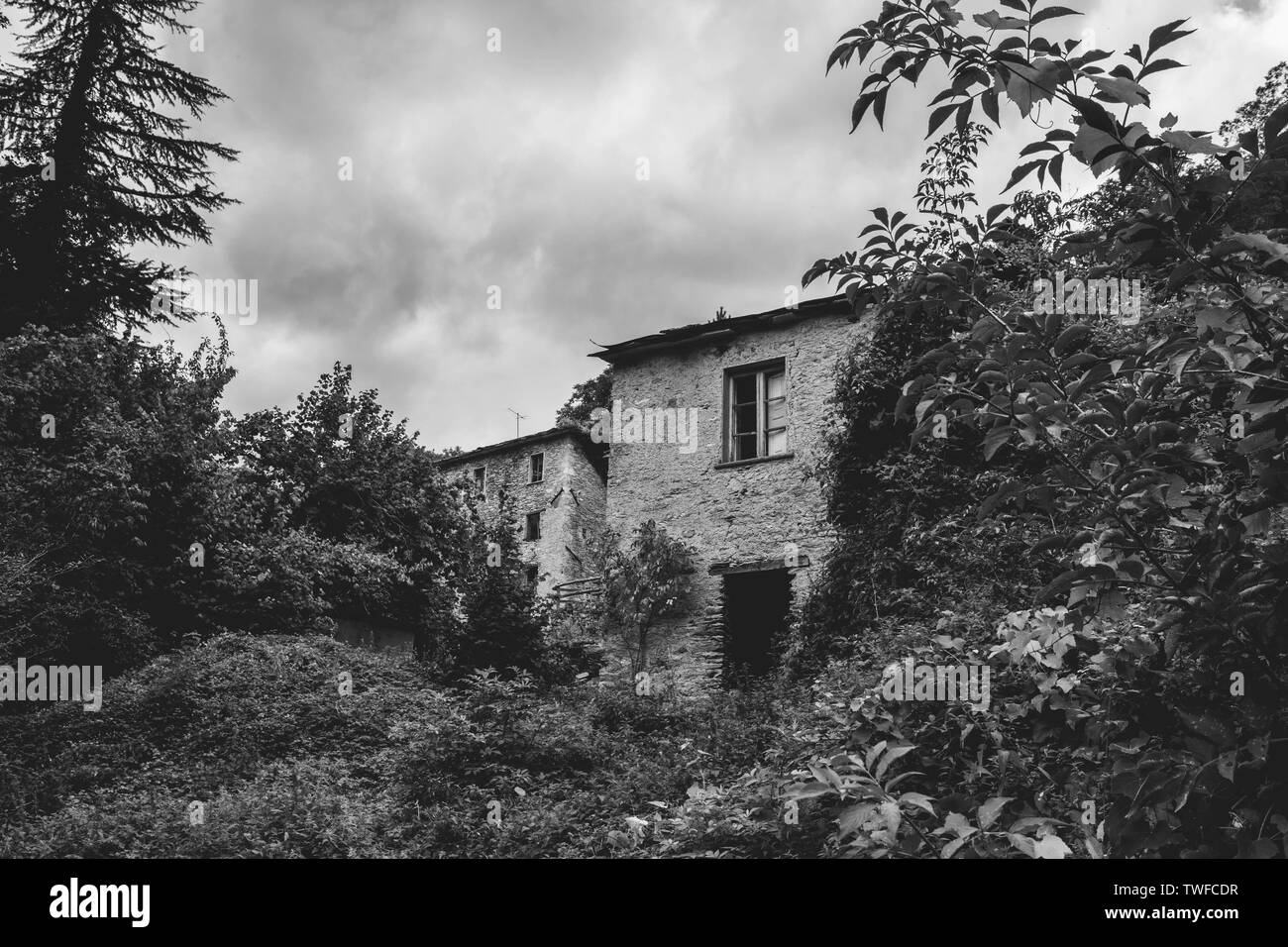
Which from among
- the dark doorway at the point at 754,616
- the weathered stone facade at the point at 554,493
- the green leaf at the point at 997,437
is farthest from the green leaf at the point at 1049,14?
the weathered stone facade at the point at 554,493

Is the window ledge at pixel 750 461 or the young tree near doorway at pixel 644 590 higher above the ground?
the window ledge at pixel 750 461

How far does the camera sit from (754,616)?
1255 centimetres

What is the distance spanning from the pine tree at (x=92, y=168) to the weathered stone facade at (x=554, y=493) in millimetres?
9496

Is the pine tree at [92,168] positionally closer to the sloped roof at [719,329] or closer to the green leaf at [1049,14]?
the sloped roof at [719,329]

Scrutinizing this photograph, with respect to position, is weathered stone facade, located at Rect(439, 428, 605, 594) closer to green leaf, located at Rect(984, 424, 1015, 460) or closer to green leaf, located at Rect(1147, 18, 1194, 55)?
green leaf, located at Rect(984, 424, 1015, 460)

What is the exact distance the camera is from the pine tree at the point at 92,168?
14883 mm

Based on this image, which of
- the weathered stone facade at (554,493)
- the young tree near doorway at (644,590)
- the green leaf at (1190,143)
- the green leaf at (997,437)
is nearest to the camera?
the green leaf at (1190,143)

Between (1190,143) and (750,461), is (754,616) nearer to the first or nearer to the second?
(750,461)

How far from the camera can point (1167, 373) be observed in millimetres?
2045

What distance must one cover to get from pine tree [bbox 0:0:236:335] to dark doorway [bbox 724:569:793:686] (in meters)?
11.5

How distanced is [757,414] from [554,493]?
10.8 meters

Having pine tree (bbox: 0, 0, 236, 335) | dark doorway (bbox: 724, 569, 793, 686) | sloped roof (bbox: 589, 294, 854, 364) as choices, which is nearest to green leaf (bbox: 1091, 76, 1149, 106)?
dark doorway (bbox: 724, 569, 793, 686)

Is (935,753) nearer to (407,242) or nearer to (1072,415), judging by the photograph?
(1072,415)
